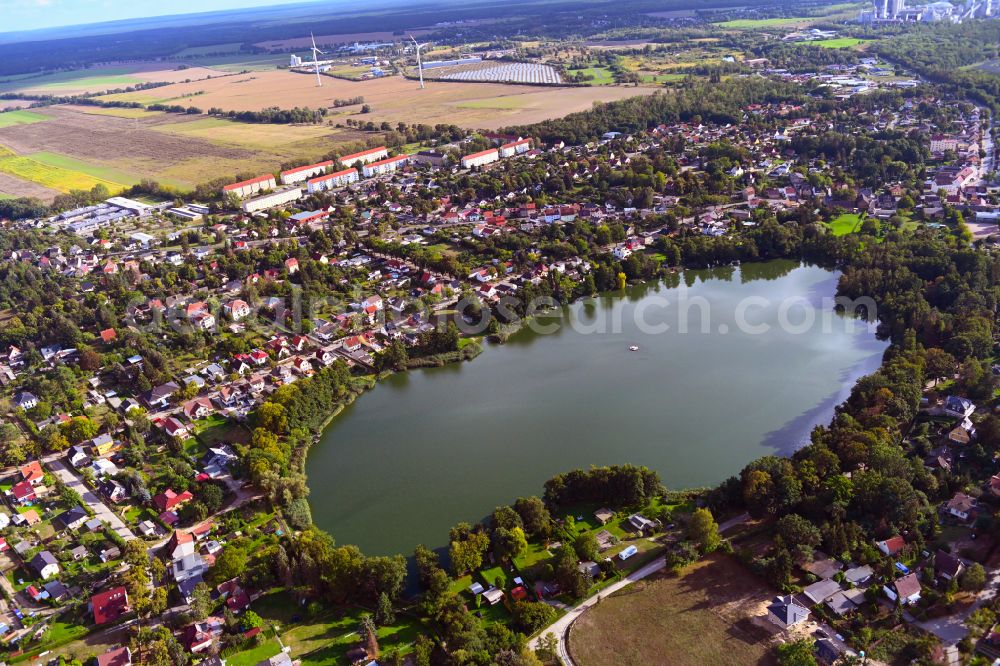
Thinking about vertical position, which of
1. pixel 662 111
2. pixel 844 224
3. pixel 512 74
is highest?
pixel 512 74

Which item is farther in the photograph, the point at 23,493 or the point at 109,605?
the point at 23,493

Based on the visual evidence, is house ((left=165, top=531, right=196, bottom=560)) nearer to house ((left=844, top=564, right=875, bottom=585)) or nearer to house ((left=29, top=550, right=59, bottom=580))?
house ((left=29, top=550, right=59, bottom=580))

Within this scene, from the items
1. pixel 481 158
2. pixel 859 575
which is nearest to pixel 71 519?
pixel 859 575

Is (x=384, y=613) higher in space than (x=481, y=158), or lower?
lower

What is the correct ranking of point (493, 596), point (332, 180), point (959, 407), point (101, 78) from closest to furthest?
point (493, 596), point (959, 407), point (332, 180), point (101, 78)

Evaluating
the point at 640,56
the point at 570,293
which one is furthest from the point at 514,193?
the point at 640,56

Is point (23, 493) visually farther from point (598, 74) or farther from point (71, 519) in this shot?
point (598, 74)

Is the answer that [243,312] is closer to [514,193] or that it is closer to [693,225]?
[514,193]
